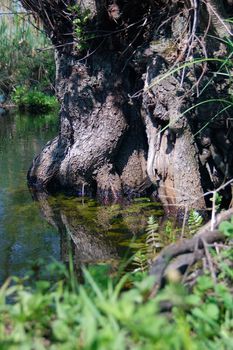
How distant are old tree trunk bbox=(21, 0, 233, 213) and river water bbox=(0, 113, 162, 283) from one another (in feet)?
1.10

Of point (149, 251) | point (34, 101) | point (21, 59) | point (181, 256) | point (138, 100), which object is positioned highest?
point (21, 59)

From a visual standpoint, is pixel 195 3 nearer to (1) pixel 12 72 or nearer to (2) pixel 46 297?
(2) pixel 46 297

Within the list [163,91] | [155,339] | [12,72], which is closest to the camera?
[155,339]

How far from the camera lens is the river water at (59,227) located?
5262 mm

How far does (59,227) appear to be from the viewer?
20.4ft

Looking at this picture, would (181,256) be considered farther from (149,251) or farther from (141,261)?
(149,251)

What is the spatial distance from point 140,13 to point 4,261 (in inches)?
118

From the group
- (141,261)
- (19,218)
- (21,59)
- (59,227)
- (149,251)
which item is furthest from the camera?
(21,59)

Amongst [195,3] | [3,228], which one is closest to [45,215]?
[3,228]

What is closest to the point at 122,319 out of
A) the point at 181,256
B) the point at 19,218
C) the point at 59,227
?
the point at 181,256

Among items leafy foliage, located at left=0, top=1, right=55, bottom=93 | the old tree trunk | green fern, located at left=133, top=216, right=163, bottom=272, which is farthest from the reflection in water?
leafy foliage, located at left=0, top=1, right=55, bottom=93

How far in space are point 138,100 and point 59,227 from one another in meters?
1.82

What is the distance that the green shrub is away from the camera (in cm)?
1870

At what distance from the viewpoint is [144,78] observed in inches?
257
